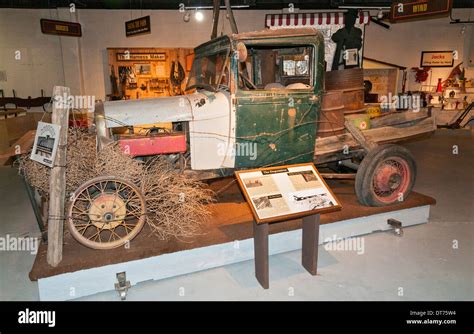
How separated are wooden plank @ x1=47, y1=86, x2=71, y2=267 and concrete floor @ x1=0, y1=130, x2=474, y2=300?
0.55 metres

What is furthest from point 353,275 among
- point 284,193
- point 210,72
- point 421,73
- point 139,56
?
point 421,73

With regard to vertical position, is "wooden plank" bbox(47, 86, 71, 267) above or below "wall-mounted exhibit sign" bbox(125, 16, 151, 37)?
below

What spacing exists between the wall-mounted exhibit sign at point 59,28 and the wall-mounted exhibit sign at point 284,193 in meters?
8.10

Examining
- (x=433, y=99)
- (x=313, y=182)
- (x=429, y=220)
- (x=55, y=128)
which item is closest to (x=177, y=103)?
(x=55, y=128)

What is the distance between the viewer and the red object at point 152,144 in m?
3.63

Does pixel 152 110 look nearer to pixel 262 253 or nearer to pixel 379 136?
pixel 262 253

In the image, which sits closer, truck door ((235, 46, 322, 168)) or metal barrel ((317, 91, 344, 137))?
truck door ((235, 46, 322, 168))

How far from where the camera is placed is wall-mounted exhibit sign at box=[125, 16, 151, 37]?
9061mm

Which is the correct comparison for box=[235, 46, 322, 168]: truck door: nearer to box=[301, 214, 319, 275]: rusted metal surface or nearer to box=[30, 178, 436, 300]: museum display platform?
box=[30, 178, 436, 300]: museum display platform

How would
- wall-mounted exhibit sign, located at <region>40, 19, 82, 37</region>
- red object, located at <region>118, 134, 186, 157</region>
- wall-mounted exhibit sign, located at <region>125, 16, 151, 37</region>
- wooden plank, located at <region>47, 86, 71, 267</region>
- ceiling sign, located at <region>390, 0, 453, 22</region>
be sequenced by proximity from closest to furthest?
wooden plank, located at <region>47, 86, 71, 267</region> < red object, located at <region>118, 134, 186, 157</region> < ceiling sign, located at <region>390, 0, 453, 22</region> < wall-mounted exhibit sign, located at <region>40, 19, 82, 37</region> < wall-mounted exhibit sign, located at <region>125, 16, 151, 37</region>

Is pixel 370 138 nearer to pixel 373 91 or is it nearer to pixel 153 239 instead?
pixel 153 239

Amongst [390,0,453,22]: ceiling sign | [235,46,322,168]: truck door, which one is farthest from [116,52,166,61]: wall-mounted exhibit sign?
[235,46,322,168]: truck door

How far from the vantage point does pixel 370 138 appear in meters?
4.80

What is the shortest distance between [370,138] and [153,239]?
3119 mm
